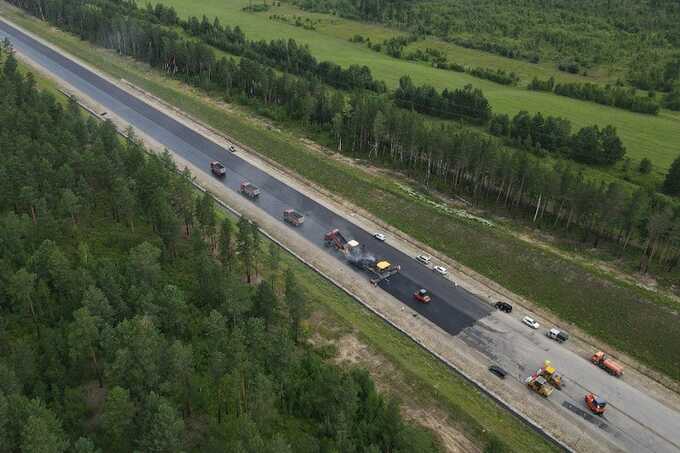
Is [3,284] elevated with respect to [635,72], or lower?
lower

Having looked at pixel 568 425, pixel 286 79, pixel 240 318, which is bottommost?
pixel 568 425

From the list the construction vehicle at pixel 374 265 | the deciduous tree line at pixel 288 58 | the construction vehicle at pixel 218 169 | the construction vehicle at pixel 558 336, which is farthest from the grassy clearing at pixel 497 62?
the construction vehicle at pixel 558 336

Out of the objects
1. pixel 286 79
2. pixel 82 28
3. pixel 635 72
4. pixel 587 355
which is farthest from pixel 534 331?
pixel 82 28

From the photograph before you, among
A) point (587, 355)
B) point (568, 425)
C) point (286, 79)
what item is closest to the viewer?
point (568, 425)

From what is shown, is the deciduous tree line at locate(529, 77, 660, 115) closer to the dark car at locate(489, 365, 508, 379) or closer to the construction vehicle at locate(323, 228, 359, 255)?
the construction vehicle at locate(323, 228, 359, 255)

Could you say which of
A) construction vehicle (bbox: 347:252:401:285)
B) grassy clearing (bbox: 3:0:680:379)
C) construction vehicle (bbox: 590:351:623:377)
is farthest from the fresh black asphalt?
construction vehicle (bbox: 590:351:623:377)

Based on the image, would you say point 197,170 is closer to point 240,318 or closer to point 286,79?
point 286,79
